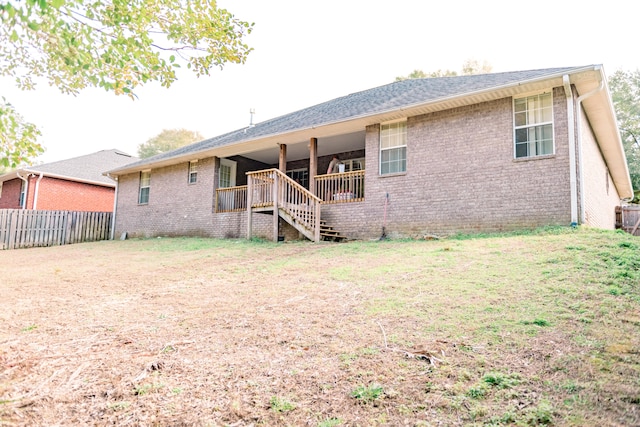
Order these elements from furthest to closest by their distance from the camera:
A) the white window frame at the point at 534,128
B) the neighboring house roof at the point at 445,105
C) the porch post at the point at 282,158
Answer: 1. the porch post at the point at 282,158
2. the white window frame at the point at 534,128
3. the neighboring house roof at the point at 445,105

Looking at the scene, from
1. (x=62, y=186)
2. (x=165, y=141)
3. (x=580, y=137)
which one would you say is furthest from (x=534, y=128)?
(x=165, y=141)

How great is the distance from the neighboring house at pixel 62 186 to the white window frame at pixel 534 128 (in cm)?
2135

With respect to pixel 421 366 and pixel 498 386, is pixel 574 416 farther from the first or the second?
pixel 421 366

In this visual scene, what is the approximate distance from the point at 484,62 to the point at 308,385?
121 feet

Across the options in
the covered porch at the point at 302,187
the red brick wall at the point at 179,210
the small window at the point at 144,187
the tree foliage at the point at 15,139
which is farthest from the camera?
the small window at the point at 144,187

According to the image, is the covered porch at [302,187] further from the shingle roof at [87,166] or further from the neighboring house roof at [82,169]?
the shingle roof at [87,166]

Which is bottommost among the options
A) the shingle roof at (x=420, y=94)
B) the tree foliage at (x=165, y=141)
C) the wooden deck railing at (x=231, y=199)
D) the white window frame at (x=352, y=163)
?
the wooden deck railing at (x=231, y=199)

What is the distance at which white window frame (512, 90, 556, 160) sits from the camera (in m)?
8.59

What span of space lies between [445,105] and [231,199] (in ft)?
27.3

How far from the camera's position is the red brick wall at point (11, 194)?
2173cm

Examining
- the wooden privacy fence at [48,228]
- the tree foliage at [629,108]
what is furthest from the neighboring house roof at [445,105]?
the tree foliage at [629,108]

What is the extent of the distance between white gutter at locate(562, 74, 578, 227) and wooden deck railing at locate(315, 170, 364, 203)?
5108 mm

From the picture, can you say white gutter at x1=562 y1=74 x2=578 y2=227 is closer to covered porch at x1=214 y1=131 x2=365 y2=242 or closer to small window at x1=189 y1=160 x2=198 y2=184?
covered porch at x1=214 y1=131 x2=365 y2=242

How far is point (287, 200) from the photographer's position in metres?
12.0
